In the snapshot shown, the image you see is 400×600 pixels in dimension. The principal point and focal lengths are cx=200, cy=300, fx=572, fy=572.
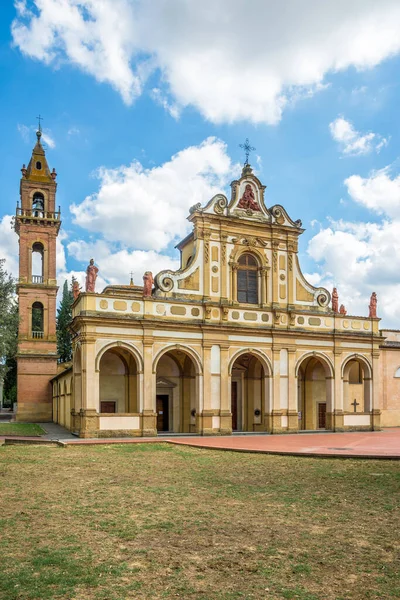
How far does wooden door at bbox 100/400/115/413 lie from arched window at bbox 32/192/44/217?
23.0 meters

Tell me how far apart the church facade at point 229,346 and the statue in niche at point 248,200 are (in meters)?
0.07

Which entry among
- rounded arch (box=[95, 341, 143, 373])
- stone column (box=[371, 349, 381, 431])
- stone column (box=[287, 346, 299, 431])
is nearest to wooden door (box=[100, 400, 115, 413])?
rounded arch (box=[95, 341, 143, 373])

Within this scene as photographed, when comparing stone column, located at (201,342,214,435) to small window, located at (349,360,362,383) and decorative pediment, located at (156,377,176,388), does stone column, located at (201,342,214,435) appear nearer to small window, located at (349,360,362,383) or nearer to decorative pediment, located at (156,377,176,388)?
decorative pediment, located at (156,377,176,388)

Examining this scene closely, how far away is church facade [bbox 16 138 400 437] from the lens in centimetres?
2797

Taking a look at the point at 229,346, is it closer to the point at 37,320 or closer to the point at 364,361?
the point at 364,361

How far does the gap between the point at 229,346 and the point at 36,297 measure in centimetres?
2209

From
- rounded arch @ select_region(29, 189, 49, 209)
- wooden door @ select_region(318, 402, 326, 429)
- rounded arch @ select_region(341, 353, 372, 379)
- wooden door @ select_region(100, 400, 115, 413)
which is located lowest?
wooden door @ select_region(318, 402, 326, 429)

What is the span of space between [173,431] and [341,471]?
56.9 ft

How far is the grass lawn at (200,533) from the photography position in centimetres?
646

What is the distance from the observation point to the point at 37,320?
4978 centimetres

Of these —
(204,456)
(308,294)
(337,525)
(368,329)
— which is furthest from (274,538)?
(368,329)

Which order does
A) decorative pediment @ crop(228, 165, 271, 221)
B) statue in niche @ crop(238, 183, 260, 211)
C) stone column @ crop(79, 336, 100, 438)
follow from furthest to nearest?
statue in niche @ crop(238, 183, 260, 211) → decorative pediment @ crop(228, 165, 271, 221) → stone column @ crop(79, 336, 100, 438)

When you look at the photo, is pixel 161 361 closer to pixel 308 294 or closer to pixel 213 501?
pixel 308 294

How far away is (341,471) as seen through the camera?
15.4m
